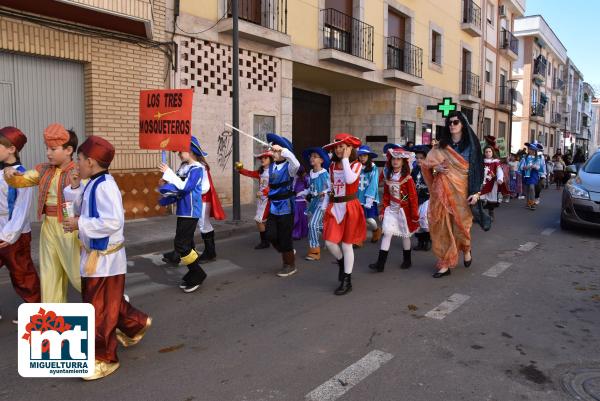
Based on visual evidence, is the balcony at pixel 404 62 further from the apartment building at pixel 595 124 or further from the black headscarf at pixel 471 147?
the apartment building at pixel 595 124

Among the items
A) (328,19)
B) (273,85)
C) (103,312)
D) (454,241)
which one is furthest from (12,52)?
(328,19)

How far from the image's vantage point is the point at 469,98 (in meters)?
23.7

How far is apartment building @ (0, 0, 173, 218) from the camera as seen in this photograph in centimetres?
821

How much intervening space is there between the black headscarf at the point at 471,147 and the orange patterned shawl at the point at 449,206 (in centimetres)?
6

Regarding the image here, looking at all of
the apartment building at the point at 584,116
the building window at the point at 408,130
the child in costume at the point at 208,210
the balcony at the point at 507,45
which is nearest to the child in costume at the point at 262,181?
the child in costume at the point at 208,210

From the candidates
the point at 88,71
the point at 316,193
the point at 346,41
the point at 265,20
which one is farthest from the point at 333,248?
the point at 346,41

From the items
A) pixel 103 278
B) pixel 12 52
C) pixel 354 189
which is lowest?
pixel 103 278

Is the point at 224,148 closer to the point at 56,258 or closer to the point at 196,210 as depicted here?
the point at 196,210

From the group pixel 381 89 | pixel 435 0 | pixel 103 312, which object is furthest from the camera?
pixel 435 0

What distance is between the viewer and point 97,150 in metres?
3.24

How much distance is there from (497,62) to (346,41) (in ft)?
52.1

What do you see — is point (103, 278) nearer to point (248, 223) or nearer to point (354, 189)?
point (354, 189)

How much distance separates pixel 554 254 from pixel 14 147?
704 cm

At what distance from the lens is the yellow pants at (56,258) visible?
12.2 feet
